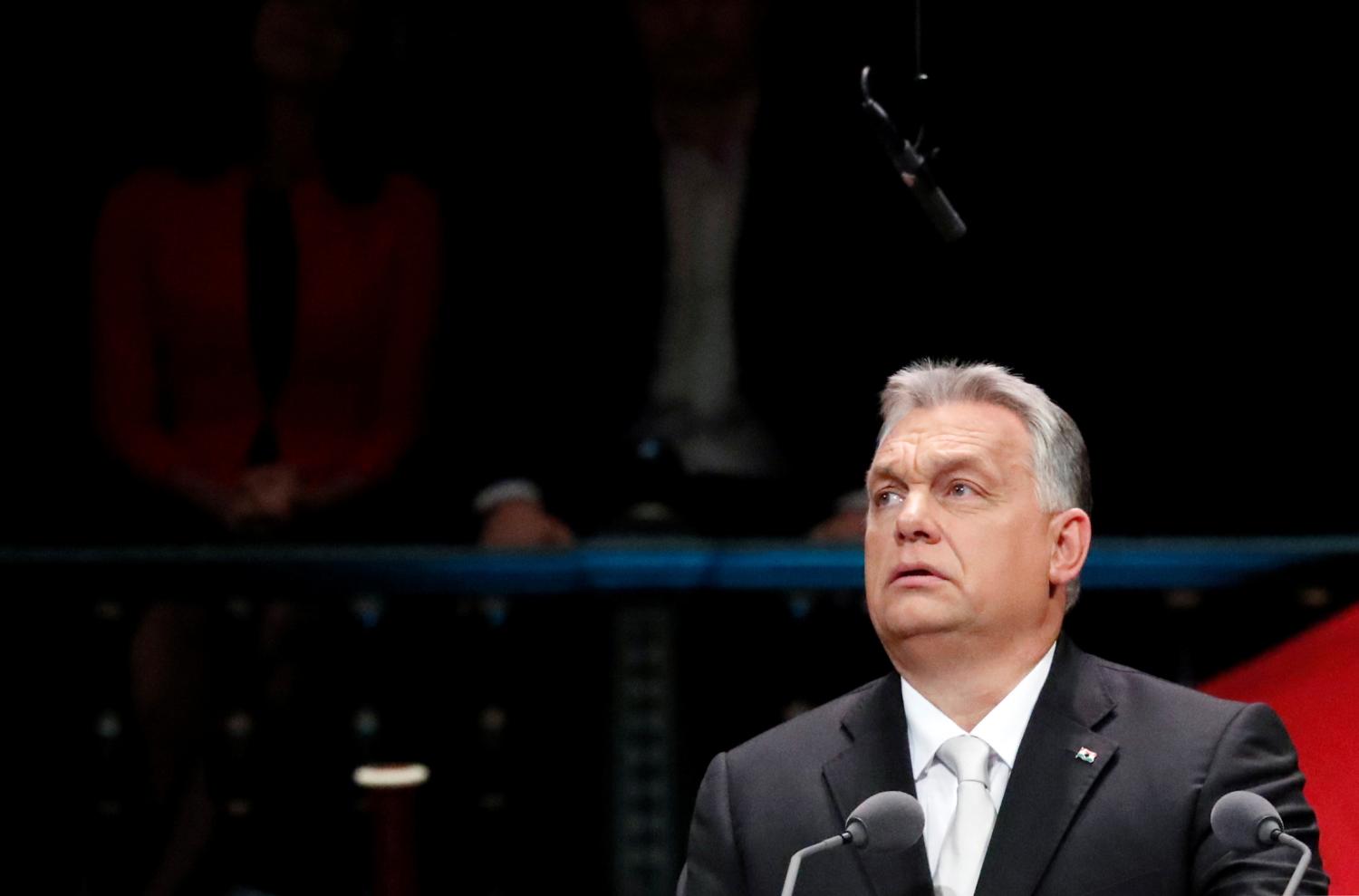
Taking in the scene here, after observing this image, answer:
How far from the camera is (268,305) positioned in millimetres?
3635

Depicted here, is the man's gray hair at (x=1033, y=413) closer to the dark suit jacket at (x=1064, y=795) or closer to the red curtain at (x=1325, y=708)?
the dark suit jacket at (x=1064, y=795)

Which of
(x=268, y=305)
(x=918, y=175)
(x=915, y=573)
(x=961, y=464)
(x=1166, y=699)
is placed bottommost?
(x=1166, y=699)

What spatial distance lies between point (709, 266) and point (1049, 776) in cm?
216

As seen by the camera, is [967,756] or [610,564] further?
[610,564]

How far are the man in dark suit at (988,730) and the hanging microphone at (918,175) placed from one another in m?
0.38

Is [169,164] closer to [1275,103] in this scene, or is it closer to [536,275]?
[536,275]

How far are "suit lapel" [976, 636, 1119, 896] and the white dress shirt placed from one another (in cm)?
2

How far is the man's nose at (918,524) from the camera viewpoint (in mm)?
1826

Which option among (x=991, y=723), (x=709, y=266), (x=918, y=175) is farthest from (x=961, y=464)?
(x=709, y=266)

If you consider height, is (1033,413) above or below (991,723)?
above

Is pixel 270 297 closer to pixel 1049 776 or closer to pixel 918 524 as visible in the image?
pixel 918 524

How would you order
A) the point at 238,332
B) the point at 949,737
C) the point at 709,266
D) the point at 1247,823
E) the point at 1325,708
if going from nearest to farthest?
the point at 1247,823, the point at 949,737, the point at 1325,708, the point at 238,332, the point at 709,266

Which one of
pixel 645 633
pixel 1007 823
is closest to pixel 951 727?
pixel 1007 823

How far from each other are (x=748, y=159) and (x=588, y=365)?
538mm
